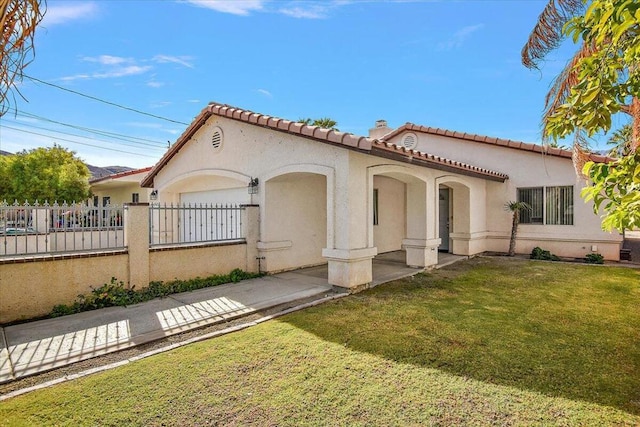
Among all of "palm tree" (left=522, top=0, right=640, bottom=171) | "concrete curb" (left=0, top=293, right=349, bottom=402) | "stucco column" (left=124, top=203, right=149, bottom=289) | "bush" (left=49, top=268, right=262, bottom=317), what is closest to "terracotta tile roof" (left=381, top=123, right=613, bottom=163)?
"palm tree" (left=522, top=0, right=640, bottom=171)

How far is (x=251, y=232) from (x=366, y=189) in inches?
164

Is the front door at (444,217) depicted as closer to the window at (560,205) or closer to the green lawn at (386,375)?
the window at (560,205)

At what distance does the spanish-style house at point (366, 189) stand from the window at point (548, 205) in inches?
1.5

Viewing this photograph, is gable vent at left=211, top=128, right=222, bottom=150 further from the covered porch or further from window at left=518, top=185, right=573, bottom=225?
window at left=518, top=185, right=573, bottom=225

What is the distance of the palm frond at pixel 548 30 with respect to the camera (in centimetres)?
745

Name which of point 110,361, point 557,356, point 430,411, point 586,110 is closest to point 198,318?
point 110,361

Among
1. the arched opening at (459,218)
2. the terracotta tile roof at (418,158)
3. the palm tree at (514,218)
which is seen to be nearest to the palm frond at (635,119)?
the terracotta tile roof at (418,158)

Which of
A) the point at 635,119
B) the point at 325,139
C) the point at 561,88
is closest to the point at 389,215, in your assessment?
the point at 325,139

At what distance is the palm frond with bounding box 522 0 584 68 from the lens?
24.5 ft

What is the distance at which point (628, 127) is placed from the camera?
820cm

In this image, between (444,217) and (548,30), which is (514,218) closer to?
(444,217)

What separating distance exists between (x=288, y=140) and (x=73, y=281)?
6508mm

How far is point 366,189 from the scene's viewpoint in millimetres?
9031

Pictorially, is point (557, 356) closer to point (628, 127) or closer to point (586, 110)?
point (586, 110)
